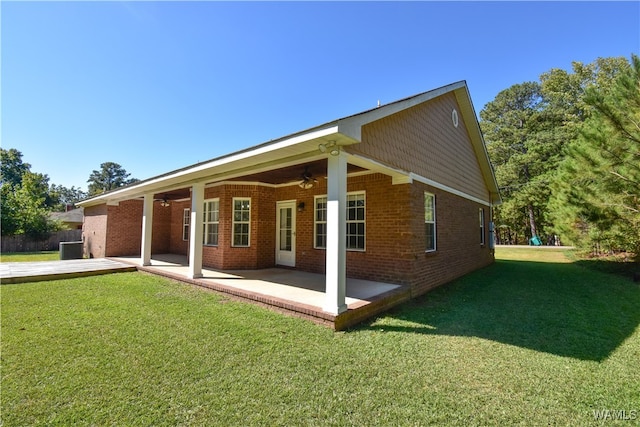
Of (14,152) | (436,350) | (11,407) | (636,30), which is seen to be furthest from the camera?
(14,152)

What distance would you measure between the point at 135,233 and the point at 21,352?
10.8 metres

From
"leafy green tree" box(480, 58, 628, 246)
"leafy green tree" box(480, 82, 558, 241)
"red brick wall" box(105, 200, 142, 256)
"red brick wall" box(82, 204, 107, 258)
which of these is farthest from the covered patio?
"leafy green tree" box(480, 82, 558, 241)

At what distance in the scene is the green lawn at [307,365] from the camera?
8.38ft

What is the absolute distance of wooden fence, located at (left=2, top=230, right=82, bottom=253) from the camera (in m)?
19.1

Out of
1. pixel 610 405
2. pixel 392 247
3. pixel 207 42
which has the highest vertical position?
pixel 207 42

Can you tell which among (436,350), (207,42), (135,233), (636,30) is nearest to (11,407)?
(436,350)

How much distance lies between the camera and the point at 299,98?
12828mm

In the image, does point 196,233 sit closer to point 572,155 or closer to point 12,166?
point 572,155

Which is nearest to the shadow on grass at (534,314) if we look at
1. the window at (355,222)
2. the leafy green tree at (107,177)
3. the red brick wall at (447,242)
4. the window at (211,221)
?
the red brick wall at (447,242)

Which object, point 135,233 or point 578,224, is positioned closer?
point 578,224

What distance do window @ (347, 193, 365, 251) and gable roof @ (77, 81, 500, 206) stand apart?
1.60 metres

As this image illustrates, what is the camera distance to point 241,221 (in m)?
9.45

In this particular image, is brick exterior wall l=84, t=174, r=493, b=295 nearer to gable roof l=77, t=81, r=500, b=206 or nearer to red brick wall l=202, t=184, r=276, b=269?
red brick wall l=202, t=184, r=276, b=269

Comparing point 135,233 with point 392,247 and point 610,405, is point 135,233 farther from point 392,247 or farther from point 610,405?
point 610,405
